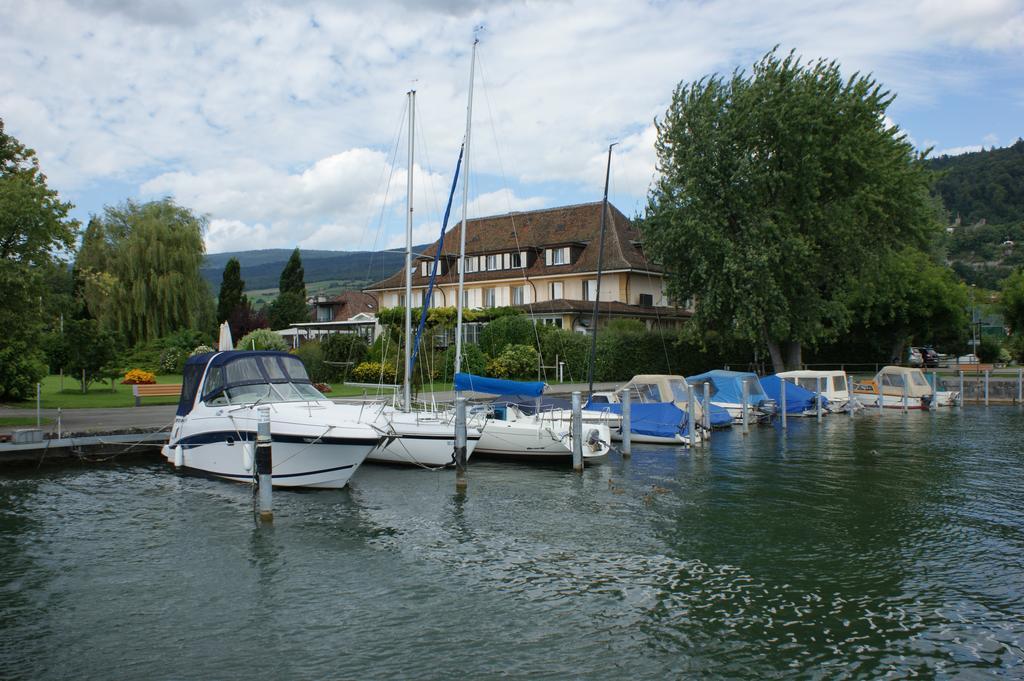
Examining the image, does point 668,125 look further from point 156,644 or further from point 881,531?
point 156,644

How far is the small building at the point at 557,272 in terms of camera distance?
58.0 meters

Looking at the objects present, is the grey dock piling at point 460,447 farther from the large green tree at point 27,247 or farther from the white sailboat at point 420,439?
the large green tree at point 27,247

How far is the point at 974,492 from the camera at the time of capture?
19328mm

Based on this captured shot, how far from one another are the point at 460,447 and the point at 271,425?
4.42 m

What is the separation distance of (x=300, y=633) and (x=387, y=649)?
131cm

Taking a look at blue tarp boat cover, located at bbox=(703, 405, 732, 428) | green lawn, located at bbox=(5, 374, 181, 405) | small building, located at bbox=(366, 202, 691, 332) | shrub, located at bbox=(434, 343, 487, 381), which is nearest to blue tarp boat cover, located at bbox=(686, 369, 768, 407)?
blue tarp boat cover, located at bbox=(703, 405, 732, 428)

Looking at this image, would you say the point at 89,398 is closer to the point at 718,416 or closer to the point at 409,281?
the point at 409,281

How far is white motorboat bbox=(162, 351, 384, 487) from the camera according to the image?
61.6 ft

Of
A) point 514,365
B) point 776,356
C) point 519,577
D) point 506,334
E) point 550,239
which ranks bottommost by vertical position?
point 519,577

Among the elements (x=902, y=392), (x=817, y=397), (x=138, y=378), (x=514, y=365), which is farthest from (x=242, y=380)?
(x=902, y=392)

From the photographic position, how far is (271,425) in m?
18.9

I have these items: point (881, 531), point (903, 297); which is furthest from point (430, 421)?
point (903, 297)

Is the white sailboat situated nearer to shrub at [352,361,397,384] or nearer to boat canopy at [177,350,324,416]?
boat canopy at [177,350,324,416]

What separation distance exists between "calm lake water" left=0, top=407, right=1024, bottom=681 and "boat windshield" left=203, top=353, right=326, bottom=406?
7.21 feet
